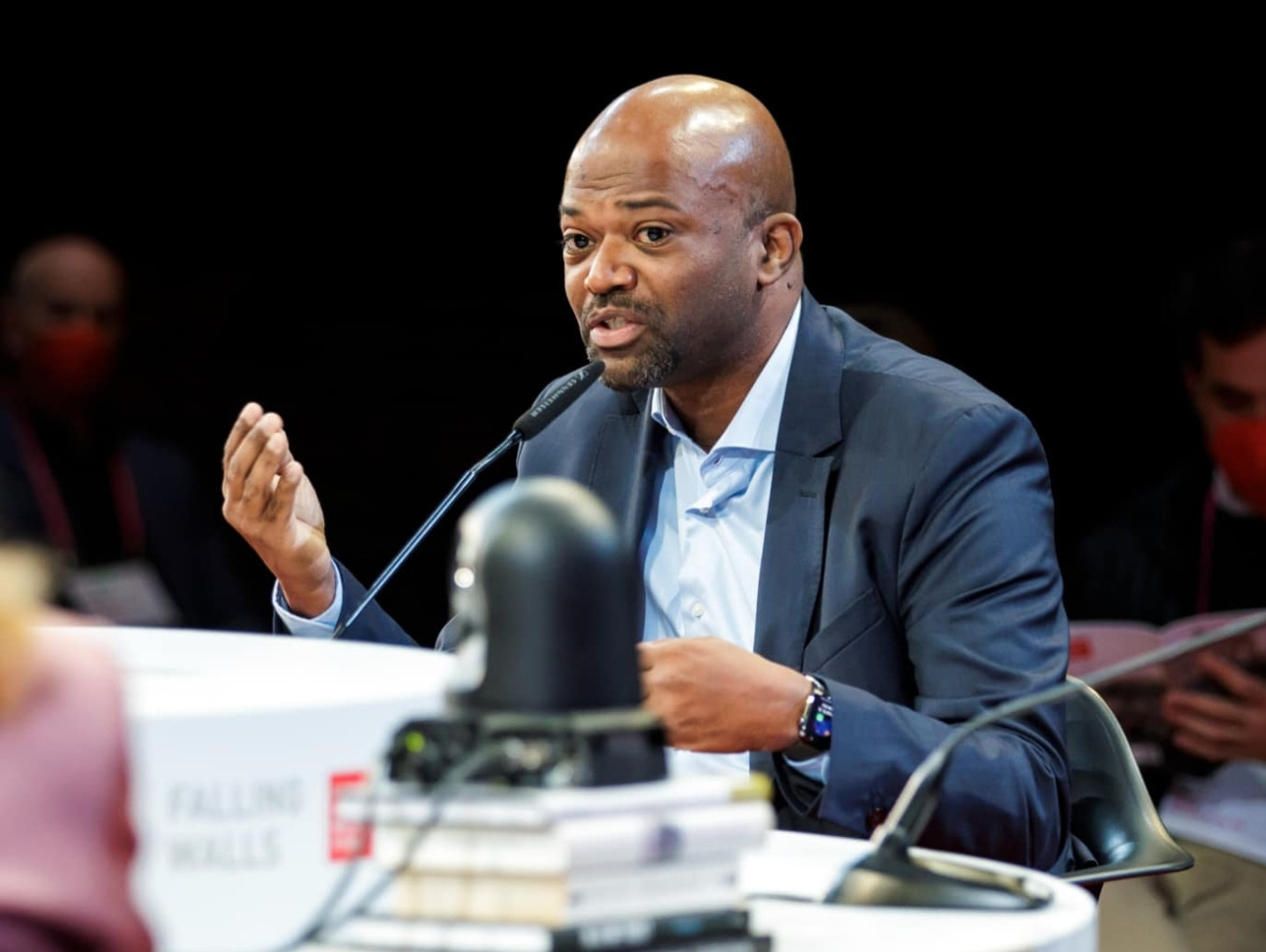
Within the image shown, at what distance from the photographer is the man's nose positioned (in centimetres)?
216

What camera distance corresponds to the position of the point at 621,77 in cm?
384

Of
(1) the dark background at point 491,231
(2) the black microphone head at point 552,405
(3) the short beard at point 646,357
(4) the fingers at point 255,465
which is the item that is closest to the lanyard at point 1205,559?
(1) the dark background at point 491,231

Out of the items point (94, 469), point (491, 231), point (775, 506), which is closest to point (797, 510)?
point (775, 506)

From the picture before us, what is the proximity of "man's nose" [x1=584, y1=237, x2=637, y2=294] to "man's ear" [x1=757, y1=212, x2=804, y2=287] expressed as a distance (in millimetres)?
184

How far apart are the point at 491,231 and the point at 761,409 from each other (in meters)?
1.99

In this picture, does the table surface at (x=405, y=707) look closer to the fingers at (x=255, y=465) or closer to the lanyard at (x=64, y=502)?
the fingers at (x=255, y=465)

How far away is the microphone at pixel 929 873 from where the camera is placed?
3.90 feet

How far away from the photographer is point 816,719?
1702 mm

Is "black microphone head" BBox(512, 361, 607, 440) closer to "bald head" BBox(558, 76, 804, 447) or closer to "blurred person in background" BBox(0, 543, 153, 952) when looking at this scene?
"bald head" BBox(558, 76, 804, 447)

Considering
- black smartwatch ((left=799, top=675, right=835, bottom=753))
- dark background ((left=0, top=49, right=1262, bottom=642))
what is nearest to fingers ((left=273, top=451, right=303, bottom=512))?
black smartwatch ((left=799, top=675, right=835, bottom=753))

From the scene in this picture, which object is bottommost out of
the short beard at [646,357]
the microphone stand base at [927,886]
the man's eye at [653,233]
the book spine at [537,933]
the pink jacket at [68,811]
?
the microphone stand base at [927,886]

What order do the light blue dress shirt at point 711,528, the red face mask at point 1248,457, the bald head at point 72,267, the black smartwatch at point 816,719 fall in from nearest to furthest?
the black smartwatch at point 816,719 < the light blue dress shirt at point 711,528 < the red face mask at point 1248,457 < the bald head at point 72,267

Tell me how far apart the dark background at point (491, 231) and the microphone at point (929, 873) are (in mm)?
2564

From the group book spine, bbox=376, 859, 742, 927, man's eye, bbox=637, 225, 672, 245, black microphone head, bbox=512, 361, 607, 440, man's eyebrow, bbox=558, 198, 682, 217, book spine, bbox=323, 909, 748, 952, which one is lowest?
book spine, bbox=323, 909, 748, 952
